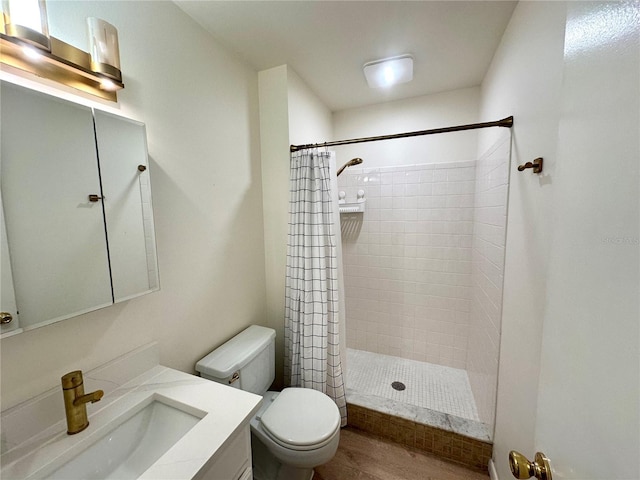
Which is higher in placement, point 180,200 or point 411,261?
point 180,200

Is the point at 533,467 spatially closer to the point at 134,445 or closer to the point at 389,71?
the point at 134,445

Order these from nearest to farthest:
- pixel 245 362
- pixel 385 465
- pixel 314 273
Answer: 1. pixel 245 362
2. pixel 385 465
3. pixel 314 273

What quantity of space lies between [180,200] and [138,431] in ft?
3.07

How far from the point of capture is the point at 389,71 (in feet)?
5.78

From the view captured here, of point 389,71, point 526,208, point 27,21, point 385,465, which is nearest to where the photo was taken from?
point 27,21

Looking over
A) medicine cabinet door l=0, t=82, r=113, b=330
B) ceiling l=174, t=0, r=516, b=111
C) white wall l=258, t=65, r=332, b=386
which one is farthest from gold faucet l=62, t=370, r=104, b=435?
ceiling l=174, t=0, r=516, b=111

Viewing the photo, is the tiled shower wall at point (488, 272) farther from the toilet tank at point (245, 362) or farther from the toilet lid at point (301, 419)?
the toilet tank at point (245, 362)

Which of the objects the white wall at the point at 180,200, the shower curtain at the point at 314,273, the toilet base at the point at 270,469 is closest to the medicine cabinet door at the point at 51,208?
the white wall at the point at 180,200

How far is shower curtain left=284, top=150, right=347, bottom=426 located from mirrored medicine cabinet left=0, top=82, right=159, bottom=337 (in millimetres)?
836

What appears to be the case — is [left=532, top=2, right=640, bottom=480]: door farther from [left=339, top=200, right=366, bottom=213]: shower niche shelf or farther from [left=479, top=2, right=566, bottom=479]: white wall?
[left=339, top=200, right=366, bottom=213]: shower niche shelf

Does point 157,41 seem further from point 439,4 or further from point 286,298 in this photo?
point 286,298

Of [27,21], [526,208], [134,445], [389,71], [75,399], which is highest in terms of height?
[389,71]

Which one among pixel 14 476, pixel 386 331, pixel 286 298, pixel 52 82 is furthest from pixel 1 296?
pixel 386 331

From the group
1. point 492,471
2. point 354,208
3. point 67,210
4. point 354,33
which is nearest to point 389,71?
point 354,33
